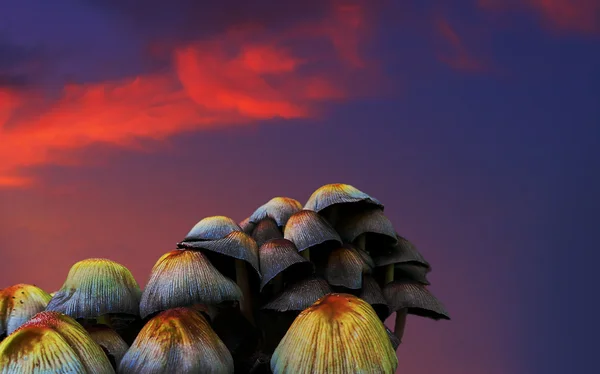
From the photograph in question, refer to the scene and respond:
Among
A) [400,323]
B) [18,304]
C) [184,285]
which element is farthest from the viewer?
[400,323]

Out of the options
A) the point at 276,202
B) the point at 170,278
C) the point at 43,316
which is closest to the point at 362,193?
the point at 276,202

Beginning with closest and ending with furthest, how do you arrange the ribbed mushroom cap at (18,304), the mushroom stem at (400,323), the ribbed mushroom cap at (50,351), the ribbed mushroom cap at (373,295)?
the ribbed mushroom cap at (50,351) < the ribbed mushroom cap at (18,304) < the ribbed mushroom cap at (373,295) < the mushroom stem at (400,323)

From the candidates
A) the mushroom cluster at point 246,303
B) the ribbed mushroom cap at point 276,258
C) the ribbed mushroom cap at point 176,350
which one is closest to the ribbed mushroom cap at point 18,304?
the mushroom cluster at point 246,303

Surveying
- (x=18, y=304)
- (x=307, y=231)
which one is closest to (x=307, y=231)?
(x=307, y=231)

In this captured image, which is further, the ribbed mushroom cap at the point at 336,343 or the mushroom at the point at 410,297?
the mushroom at the point at 410,297

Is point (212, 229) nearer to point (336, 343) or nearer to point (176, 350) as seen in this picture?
point (176, 350)

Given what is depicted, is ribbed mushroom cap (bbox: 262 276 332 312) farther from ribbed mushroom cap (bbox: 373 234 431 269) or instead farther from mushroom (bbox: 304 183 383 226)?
ribbed mushroom cap (bbox: 373 234 431 269)

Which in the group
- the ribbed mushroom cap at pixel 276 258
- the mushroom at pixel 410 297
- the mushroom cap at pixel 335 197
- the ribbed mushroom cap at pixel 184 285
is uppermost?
the mushroom cap at pixel 335 197

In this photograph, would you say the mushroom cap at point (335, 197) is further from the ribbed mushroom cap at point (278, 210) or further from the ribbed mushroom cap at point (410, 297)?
the ribbed mushroom cap at point (410, 297)
